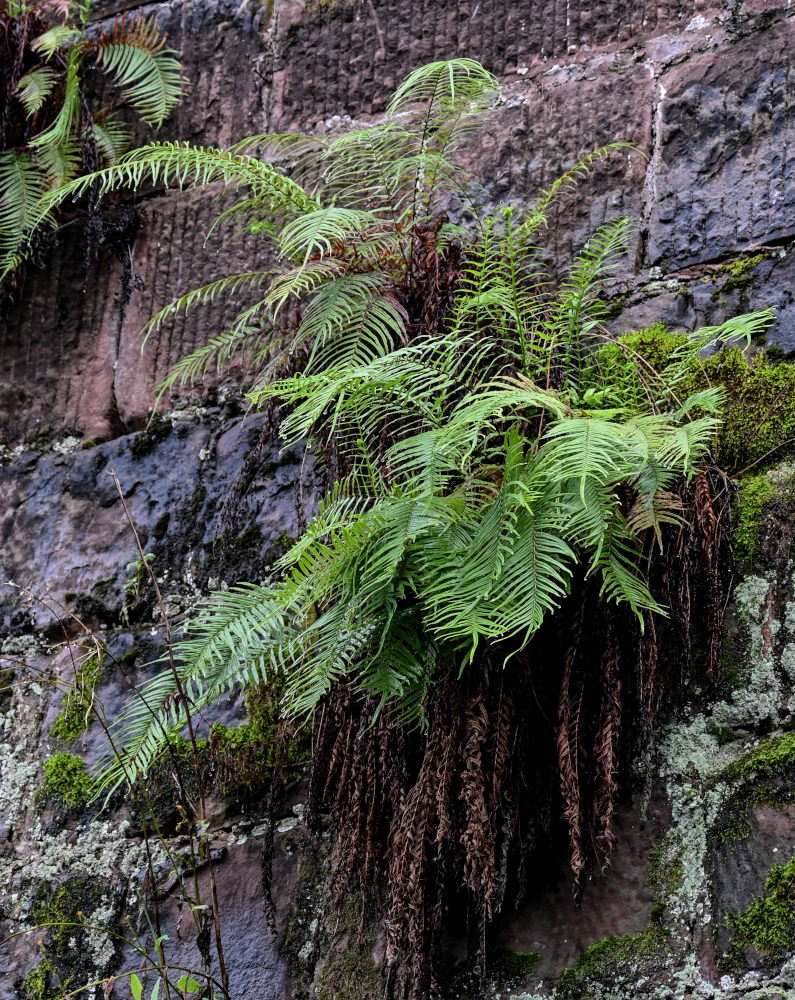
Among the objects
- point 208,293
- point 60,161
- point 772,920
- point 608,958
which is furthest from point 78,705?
point 772,920

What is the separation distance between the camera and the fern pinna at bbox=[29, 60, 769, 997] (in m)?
1.68

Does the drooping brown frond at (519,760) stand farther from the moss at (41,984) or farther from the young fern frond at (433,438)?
the moss at (41,984)

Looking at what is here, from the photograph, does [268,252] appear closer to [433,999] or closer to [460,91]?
[460,91]

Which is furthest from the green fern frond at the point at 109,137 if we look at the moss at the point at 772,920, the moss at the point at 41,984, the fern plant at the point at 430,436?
the moss at the point at 772,920

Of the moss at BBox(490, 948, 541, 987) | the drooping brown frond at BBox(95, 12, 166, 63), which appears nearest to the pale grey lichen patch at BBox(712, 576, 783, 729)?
the moss at BBox(490, 948, 541, 987)

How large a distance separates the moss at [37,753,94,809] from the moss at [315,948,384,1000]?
73 cm

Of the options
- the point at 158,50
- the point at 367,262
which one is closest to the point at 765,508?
the point at 367,262

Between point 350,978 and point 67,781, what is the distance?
2.83 ft

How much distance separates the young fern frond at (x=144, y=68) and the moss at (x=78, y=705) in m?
1.58

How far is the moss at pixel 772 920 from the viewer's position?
1659 mm

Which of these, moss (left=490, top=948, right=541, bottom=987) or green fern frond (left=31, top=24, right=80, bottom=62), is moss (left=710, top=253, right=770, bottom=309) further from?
green fern frond (left=31, top=24, right=80, bottom=62)

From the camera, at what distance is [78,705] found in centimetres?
251

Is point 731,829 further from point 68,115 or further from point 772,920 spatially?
point 68,115

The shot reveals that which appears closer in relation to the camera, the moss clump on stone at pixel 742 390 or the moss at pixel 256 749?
the moss clump on stone at pixel 742 390
